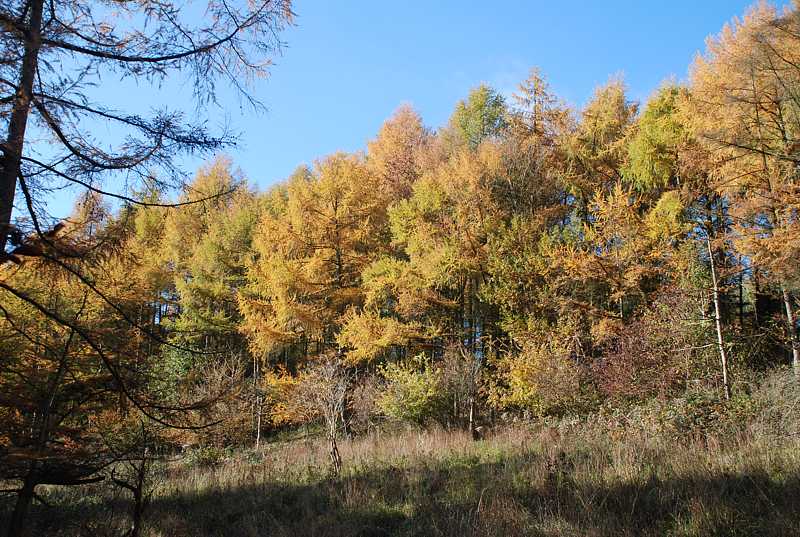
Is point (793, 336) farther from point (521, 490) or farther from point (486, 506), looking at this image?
point (486, 506)

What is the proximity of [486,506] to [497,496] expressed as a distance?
0.83 feet

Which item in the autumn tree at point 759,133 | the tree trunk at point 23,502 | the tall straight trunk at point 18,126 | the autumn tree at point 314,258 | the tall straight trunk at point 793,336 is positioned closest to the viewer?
the tall straight trunk at point 18,126

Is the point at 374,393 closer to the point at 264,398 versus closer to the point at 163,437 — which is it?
the point at 264,398

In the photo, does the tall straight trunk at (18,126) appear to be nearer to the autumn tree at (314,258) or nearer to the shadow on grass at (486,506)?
the shadow on grass at (486,506)

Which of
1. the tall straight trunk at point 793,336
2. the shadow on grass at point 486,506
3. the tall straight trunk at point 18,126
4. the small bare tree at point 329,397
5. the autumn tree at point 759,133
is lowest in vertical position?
the shadow on grass at point 486,506

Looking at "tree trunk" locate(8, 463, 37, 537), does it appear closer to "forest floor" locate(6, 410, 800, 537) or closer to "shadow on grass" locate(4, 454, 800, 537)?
"forest floor" locate(6, 410, 800, 537)

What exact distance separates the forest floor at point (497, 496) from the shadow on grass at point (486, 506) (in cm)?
2

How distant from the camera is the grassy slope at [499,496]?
4258 millimetres

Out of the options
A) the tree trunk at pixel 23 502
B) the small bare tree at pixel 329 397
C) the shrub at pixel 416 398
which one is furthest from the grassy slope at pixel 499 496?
the shrub at pixel 416 398

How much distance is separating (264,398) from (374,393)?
478 centimetres

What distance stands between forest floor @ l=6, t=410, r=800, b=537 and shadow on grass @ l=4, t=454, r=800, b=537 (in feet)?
0.05

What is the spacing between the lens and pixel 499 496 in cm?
531

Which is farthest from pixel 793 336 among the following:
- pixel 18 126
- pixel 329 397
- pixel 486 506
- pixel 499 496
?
pixel 18 126

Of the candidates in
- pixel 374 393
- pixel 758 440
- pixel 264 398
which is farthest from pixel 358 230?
pixel 758 440
